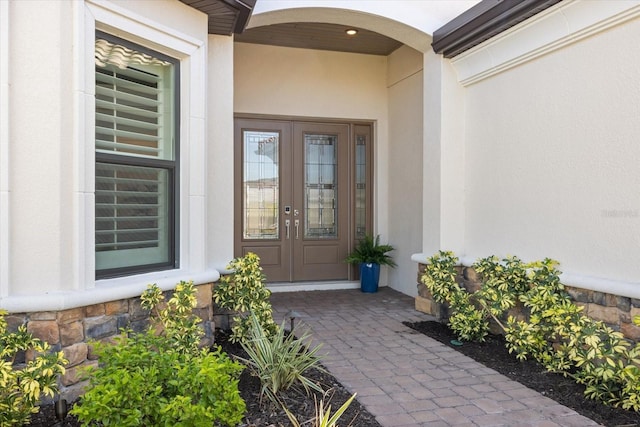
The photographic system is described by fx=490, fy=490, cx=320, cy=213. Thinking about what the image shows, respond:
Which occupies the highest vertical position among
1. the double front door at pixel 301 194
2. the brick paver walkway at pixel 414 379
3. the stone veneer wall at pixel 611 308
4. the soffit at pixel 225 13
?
Answer: the soffit at pixel 225 13

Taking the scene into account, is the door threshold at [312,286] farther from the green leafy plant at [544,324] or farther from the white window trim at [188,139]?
the white window trim at [188,139]

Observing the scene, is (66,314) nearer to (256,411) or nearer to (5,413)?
(5,413)

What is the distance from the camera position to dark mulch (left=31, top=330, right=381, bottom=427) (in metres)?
2.86

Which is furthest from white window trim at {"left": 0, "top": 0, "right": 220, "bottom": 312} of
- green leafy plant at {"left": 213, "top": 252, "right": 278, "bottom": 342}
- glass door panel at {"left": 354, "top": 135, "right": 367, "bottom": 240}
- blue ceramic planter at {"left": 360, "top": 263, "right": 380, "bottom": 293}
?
glass door panel at {"left": 354, "top": 135, "right": 367, "bottom": 240}

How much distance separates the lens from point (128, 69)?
3.62m

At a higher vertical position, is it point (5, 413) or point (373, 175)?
point (373, 175)

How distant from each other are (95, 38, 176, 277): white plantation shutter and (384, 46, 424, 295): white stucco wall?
3622mm

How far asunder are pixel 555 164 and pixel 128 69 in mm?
3515

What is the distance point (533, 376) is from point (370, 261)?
3514mm

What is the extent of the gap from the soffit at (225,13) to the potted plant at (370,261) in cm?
367

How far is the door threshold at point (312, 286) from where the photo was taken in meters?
7.17

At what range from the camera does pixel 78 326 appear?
306cm

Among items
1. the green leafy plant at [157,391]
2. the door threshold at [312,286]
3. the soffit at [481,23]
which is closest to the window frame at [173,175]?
the green leafy plant at [157,391]

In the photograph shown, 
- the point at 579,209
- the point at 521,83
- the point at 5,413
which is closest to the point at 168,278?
the point at 5,413
